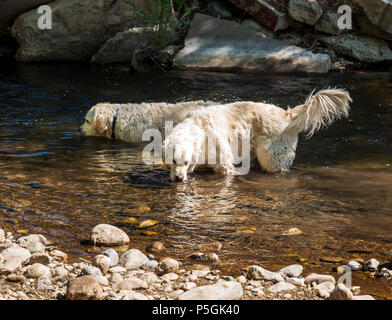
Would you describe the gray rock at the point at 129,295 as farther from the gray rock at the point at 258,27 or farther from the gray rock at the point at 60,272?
the gray rock at the point at 258,27

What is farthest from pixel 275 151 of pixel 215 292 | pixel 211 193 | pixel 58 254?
pixel 215 292

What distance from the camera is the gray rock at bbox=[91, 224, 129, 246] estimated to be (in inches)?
185

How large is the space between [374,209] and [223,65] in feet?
26.2

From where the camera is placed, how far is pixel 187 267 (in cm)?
429

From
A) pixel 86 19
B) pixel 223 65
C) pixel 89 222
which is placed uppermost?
pixel 86 19

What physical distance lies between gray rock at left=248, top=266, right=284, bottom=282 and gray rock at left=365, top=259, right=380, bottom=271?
0.75 meters

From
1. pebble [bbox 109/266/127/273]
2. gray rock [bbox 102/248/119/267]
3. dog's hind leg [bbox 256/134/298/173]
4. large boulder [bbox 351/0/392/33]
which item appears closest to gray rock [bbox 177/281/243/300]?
pebble [bbox 109/266/127/273]

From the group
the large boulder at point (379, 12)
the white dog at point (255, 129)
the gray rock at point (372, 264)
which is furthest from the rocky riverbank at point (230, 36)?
the gray rock at point (372, 264)

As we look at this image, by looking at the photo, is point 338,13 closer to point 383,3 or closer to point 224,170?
point 383,3

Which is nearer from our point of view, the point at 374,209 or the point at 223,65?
the point at 374,209

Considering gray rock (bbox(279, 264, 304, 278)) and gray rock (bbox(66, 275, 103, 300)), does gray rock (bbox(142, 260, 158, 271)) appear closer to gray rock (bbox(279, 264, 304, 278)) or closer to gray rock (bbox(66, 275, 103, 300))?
gray rock (bbox(66, 275, 103, 300))

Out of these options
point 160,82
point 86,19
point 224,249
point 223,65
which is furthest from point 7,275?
point 86,19

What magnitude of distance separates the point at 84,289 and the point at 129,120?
4992 mm
